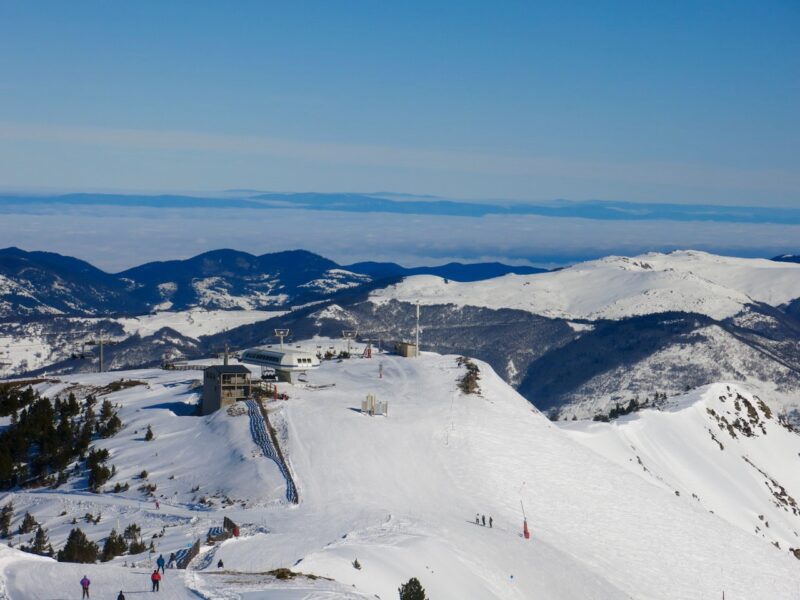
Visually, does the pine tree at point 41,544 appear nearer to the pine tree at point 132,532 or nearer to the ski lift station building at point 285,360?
the pine tree at point 132,532

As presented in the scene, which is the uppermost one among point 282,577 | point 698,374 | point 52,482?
point 282,577

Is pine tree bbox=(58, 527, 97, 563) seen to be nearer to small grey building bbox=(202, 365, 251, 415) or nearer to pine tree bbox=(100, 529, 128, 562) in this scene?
pine tree bbox=(100, 529, 128, 562)

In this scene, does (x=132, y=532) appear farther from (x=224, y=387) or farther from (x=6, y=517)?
(x=224, y=387)

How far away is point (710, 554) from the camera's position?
2731 inches

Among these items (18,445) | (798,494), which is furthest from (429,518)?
(798,494)

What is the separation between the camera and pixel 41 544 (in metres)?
56.0

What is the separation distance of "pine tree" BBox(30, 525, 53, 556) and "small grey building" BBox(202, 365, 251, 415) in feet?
82.5

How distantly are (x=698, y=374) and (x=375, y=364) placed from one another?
10591 centimetres

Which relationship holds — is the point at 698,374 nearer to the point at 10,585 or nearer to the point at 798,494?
the point at 798,494

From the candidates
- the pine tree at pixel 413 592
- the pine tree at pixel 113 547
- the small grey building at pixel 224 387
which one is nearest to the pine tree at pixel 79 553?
the pine tree at pixel 113 547

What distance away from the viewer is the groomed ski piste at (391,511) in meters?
45.7

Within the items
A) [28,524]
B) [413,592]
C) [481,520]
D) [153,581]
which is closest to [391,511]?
[481,520]

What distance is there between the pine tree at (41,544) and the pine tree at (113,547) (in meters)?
2.88

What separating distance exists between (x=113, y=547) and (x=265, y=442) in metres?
21.7
